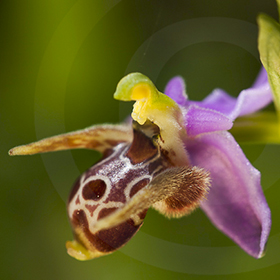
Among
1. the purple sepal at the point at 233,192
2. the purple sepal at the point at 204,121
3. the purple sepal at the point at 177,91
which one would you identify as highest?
the purple sepal at the point at 177,91

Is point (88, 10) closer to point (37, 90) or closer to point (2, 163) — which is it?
point (37, 90)

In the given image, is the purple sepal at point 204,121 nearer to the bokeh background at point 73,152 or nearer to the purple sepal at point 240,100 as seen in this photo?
the purple sepal at point 240,100

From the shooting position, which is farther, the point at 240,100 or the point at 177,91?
the point at 177,91

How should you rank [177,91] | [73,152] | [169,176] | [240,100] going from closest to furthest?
[169,176], [240,100], [177,91], [73,152]

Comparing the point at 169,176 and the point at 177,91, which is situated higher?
the point at 177,91

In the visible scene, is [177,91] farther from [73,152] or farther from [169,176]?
[73,152]

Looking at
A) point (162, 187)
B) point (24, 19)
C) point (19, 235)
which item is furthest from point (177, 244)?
point (24, 19)

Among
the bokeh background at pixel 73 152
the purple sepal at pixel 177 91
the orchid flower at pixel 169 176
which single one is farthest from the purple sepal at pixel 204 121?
the bokeh background at pixel 73 152

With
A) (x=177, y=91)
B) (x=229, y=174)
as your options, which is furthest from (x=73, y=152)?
(x=229, y=174)
